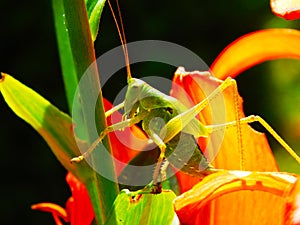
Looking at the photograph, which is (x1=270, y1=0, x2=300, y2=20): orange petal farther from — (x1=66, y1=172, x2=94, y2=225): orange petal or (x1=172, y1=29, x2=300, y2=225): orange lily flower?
(x1=66, y1=172, x2=94, y2=225): orange petal

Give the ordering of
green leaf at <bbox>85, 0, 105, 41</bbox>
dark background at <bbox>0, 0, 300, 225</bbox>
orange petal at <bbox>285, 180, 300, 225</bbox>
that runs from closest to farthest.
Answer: orange petal at <bbox>285, 180, 300, 225</bbox>, green leaf at <bbox>85, 0, 105, 41</bbox>, dark background at <bbox>0, 0, 300, 225</bbox>

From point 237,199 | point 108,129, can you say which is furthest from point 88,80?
point 237,199

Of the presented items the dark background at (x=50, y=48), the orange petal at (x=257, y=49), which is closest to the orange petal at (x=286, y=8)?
the orange petal at (x=257, y=49)

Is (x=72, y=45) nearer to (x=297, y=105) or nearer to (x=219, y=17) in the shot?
(x=297, y=105)

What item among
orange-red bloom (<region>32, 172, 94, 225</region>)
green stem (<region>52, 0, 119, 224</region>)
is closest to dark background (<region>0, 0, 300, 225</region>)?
orange-red bloom (<region>32, 172, 94, 225</region>)

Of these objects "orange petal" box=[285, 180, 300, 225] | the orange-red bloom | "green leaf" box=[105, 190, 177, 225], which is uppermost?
"orange petal" box=[285, 180, 300, 225]

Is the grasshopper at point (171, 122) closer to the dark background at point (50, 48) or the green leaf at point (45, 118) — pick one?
the green leaf at point (45, 118)

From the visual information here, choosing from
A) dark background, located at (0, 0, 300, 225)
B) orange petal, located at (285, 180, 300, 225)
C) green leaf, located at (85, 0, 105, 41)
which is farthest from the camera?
dark background, located at (0, 0, 300, 225)

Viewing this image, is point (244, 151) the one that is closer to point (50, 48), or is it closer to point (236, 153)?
point (236, 153)
